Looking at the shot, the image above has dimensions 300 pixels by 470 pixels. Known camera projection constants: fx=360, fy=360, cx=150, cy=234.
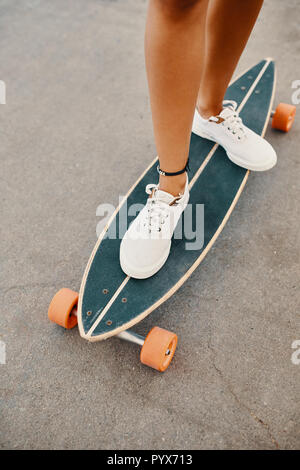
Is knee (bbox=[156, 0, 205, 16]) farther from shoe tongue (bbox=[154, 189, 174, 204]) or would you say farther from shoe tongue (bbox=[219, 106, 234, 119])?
shoe tongue (bbox=[219, 106, 234, 119])

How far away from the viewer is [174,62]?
0.86 metres

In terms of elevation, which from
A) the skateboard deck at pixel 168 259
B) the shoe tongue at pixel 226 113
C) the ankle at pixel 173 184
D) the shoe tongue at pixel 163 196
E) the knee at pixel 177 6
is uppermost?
the knee at pixel 177 6

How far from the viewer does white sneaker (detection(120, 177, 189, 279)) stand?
3.73 ft

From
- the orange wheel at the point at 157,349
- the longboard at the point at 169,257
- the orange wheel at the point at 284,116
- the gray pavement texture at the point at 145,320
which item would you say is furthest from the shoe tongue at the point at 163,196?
the orange wheel at the point at 284,116

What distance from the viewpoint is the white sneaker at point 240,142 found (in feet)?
4.60

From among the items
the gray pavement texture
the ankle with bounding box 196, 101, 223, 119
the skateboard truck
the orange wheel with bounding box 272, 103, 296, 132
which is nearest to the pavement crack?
→ the gray pavement texture

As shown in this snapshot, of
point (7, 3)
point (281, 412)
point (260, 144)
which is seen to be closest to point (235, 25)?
point (260, 144)

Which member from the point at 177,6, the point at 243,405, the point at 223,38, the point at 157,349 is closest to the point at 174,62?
the point at 177,6

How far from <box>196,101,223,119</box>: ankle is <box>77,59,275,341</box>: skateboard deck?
0.11 metres

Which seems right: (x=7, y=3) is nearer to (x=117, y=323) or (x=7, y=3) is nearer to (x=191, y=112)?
(x=191, y=112)

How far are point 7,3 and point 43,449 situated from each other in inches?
120

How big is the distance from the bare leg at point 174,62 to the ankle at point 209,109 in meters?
0.51

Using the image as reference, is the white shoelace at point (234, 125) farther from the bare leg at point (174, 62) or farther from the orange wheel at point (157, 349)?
the orange wheel at point (157, 349)

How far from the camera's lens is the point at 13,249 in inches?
55.9
